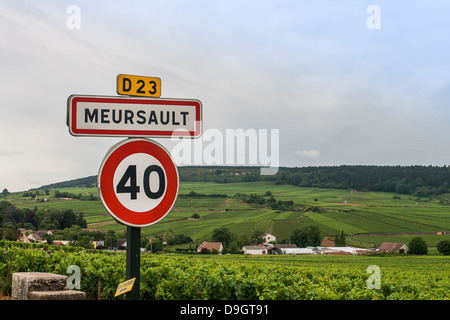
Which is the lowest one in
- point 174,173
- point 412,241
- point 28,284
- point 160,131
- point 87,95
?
point 412,241

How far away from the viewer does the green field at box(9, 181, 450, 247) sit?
103500 millimetres

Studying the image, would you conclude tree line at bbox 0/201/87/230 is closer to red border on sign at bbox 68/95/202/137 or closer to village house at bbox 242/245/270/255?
village house at bbox 242/245/270/255

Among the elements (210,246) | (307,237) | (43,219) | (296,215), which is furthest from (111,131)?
(296,215)

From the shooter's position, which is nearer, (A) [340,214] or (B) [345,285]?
(B) [345,285]

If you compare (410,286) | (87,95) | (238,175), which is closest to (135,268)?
(87,95)

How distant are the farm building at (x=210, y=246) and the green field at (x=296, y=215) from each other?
15.0ft

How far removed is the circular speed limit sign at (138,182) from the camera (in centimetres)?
284

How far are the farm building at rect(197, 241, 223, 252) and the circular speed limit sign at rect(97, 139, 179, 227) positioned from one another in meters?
87.4

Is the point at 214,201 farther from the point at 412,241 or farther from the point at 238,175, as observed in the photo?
the point at 412,241

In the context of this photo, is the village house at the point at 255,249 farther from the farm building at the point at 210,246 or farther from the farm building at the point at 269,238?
the farm building at the point at 269,238

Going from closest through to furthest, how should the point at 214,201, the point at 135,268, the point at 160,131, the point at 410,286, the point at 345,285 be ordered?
the point at 135,268, the point at 160,131, the point at 345,285, the point at 410,286, the point at 214,201

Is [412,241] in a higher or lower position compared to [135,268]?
lower

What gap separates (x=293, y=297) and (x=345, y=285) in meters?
2.20
